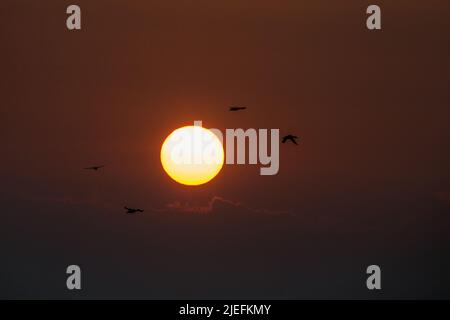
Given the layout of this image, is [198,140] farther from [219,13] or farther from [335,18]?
[335,18]

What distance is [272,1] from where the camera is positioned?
4727mm

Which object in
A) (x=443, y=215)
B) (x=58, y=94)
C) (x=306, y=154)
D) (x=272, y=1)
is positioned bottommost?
(x=443, y=215)

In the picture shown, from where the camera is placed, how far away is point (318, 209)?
4777 mm

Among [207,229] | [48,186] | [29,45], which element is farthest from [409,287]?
[29,45]

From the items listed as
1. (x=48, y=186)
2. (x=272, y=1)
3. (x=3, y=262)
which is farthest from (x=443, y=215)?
(x=3, y=262)

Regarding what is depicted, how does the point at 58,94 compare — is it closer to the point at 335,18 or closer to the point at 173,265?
the point at 173,265

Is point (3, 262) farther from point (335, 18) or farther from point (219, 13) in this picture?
point (335, 18)

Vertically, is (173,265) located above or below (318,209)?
below
